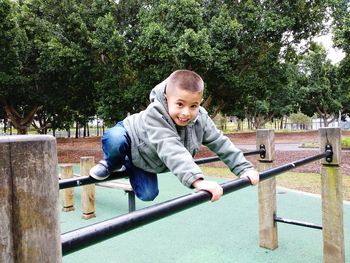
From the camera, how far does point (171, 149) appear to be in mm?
1656

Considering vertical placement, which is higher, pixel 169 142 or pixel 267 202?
pixel 169 142

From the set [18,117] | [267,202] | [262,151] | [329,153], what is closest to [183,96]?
[329,153]

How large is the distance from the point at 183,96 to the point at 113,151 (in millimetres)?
499

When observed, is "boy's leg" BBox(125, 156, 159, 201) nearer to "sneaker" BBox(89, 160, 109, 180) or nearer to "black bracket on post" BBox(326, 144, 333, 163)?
"sneaker" BBox(89, 160, 109, 180)

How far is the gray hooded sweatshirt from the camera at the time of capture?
161 cm

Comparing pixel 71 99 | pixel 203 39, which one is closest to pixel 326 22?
pixel 203 39

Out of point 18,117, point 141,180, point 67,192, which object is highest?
point 18,117

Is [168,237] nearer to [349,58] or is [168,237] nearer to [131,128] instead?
[131,128]

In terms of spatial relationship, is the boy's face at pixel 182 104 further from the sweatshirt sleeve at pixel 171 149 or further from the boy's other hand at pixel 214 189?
the boy's other hand at pixel 214 189

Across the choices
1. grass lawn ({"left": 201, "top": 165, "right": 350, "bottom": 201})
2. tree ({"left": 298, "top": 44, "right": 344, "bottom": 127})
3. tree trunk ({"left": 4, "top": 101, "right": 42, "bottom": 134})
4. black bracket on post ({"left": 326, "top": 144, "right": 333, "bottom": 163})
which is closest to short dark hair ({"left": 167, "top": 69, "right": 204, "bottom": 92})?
black bracket on post ({"left": 326, "top": 144, "right": 333, "bottom": 163})

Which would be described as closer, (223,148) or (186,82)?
(186,82)

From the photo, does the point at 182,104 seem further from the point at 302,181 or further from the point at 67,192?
the point at 302,181

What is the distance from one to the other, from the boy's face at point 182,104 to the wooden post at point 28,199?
1267 mm

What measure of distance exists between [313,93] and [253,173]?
28.9 metres
